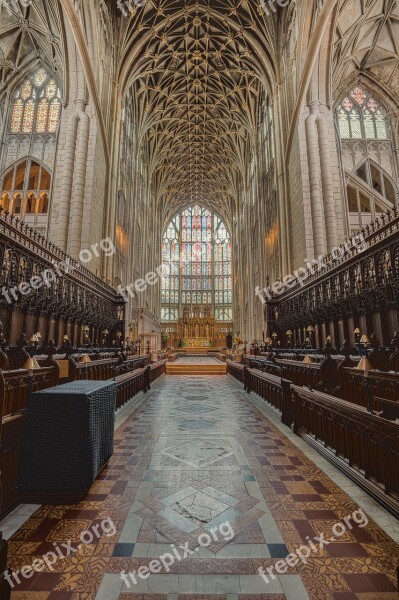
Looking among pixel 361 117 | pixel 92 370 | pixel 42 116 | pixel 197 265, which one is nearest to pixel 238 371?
pixel 92 370

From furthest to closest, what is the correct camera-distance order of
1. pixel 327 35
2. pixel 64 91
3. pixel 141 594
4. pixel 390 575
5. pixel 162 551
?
pixel 64 91 < pixel 327 35 < pixel 162 551 < pixel 390 575 < pixel 141 594

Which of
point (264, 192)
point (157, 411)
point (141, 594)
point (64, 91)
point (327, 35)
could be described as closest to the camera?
point (141, 594)

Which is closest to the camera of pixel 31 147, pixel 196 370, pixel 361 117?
pixel 196 370

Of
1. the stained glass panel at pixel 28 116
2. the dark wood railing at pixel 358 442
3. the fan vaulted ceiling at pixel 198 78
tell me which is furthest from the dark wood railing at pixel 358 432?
the stained glass panel at pixel 28 116

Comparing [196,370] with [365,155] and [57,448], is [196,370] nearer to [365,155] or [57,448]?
[57,448]

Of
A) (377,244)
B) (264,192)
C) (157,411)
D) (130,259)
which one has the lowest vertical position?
(157,411)

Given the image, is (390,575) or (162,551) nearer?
(390,575)

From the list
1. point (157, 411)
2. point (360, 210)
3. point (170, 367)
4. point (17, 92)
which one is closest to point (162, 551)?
point (157, 411)

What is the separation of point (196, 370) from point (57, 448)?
1401cm

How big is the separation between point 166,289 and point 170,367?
90.4 feet

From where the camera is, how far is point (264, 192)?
70.3 feet

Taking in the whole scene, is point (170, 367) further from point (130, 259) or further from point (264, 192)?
point (264, 192)

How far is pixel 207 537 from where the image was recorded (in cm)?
213

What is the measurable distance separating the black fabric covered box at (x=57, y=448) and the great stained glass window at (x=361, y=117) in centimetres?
2106
